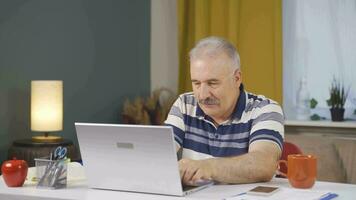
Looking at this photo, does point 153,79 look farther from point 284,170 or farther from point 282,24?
point 284,170

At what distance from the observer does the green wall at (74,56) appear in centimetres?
331

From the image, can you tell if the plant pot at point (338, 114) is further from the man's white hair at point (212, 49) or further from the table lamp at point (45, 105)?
the man's white hair at point (212, 49)

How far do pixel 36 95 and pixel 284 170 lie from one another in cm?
154

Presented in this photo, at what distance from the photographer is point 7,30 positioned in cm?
327

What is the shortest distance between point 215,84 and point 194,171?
0.46 metres

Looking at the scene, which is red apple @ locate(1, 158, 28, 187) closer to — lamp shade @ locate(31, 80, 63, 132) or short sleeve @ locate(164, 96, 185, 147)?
short sleeve @ locate(164, 96, 185, 147)

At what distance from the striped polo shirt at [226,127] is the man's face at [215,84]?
0.16 ft

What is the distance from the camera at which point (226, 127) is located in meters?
2.10

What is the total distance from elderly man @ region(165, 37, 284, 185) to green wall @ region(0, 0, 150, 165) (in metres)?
1.44

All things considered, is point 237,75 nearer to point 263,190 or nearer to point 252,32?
point 263,190

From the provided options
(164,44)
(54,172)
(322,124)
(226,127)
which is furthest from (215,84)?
(164,44)

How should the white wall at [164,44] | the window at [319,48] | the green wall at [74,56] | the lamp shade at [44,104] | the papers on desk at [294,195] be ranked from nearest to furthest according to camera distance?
the papers on desk at [294,195], the lamp shade at [44,104], the green wall at [74,56], the window at [319,48], the white wall at [164,44]

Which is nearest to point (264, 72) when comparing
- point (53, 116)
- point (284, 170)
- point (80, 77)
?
point (80, 77)

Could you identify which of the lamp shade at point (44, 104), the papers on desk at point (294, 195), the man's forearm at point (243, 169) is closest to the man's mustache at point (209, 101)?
the man's forearm at point (243, 169)
